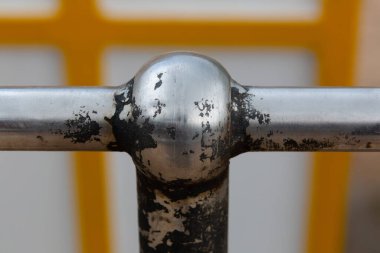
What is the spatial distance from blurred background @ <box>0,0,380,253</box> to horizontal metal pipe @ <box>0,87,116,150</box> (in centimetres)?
57

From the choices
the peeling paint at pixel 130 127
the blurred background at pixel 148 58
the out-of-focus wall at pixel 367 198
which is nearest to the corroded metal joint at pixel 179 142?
the peeling paint at pixel 130 127

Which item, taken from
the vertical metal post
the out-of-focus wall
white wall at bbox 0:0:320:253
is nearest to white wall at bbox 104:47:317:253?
white wall at bbox 0:0:320:253

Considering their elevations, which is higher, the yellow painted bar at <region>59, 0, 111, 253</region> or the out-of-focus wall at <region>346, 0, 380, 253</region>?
the yellow painted bar at <region>59, 0, 111, 253</region>

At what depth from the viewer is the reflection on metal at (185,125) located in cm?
25

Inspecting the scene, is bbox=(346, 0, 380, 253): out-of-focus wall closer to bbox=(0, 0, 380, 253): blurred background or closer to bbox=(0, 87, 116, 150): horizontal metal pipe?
bbox=(0, 0, 380, 253): blurred background

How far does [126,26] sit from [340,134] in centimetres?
61

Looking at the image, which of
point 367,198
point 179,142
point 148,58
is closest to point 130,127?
point 179,142

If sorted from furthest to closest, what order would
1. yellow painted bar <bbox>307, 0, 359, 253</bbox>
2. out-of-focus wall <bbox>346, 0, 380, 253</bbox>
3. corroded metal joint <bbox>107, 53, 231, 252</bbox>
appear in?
out-of-focus wall <bbox>346, 0, 380, 253</bbox>
yellow painted bar <bbox>307, 0, 359, 253</bbox>
corroded metal joint <bbox>107, 53, 231, 252</bbox>

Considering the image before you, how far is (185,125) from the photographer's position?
0.81 feet

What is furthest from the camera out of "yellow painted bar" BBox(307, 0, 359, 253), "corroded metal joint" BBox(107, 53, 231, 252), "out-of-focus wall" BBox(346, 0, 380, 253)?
"out-of-focus wall" BBox(346, 0, 380, 253)

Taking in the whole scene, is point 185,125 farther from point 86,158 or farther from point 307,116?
point 86,158

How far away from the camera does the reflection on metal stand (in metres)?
0.25

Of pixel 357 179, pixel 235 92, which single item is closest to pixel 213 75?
pixel 235 92

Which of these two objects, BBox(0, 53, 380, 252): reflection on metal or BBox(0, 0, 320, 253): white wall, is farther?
BBox(0, 0, 320, 253): white wall
